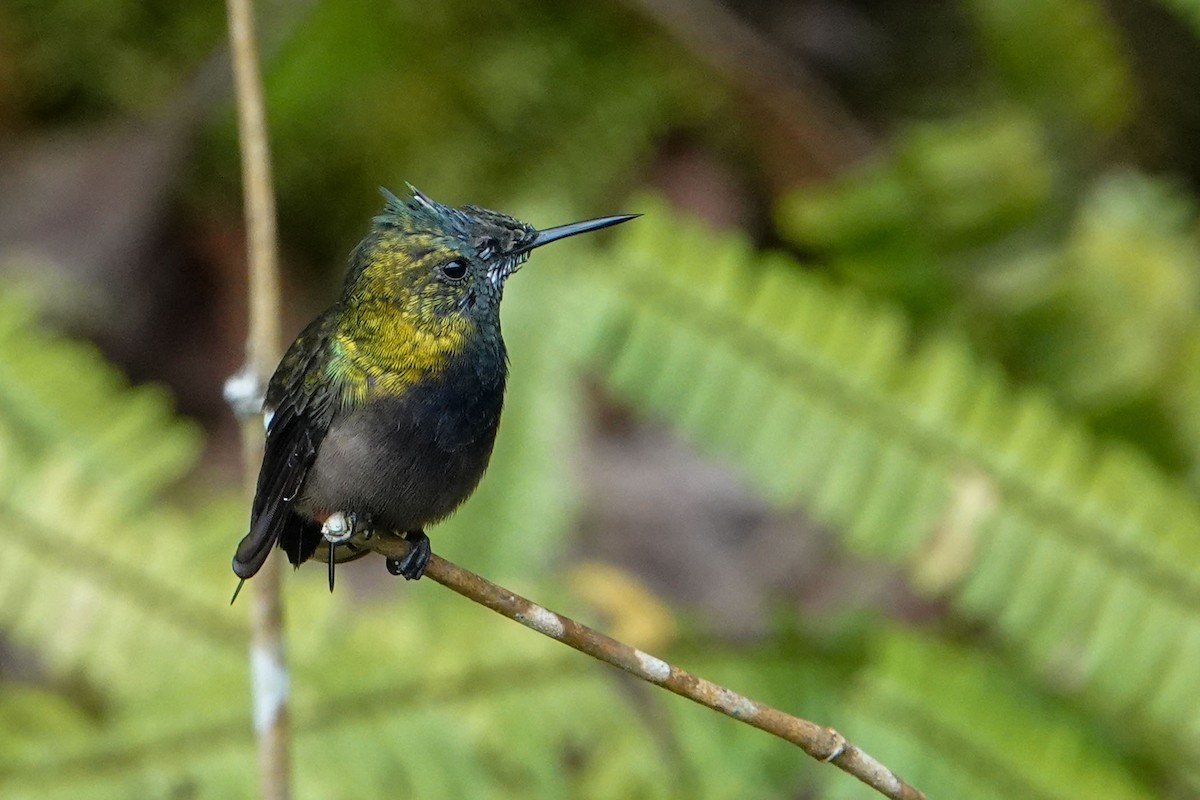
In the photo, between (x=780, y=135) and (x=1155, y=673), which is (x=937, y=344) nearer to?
(x=1155, y=673)

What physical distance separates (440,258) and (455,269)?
3cm

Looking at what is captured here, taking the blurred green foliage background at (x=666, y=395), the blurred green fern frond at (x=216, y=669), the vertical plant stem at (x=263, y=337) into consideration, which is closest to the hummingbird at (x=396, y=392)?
the vertical plant stem at (x=263, y=337)

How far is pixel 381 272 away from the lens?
7.12 feet

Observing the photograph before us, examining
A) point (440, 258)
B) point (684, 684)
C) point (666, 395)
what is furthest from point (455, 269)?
point (666, 395)

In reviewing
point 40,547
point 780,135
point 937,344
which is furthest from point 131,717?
point 780,135

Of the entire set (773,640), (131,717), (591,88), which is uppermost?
(591,88)

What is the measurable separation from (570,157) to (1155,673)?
2.94 m

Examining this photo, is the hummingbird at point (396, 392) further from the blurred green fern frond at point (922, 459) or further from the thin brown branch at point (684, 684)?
the blurred green fern frond at point (922, 459)

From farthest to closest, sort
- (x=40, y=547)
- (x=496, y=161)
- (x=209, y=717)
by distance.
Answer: (x=496, y=161) < (x=40, y=547) < (x=209, y=717)

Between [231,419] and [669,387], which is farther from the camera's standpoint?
[231,419]

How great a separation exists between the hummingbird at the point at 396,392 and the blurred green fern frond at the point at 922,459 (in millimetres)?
1318

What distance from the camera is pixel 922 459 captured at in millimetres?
3410

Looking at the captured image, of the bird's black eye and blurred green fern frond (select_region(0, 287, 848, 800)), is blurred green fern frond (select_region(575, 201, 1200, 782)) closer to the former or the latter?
blurred green fern frond (select_region(0, 287, 848, 800))

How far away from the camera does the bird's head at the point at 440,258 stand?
7.06 feet
